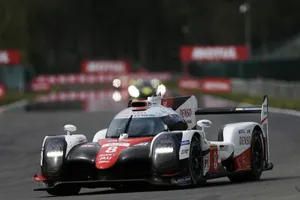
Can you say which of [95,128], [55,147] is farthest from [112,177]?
[95,128]

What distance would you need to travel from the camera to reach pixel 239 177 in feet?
52.6

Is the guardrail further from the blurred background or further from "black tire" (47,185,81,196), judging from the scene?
"black tire" (47,185,81,196)

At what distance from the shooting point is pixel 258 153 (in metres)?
16.3

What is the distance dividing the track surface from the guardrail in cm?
1031

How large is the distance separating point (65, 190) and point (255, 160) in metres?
3.30

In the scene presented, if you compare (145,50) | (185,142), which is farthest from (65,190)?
(145,50)

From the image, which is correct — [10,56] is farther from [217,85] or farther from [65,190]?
[65,190]

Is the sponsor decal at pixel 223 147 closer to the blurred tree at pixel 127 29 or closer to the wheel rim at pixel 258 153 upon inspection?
the wheel rim at pixel 258 153

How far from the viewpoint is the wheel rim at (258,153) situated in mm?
16188

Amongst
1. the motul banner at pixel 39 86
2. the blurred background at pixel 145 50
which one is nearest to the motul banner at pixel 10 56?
the blurred background at pixel 145 50

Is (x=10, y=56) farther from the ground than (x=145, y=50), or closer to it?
farther from the ground

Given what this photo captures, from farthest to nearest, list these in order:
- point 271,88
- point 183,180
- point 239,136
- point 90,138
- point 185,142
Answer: point 271,88 → point 90,138 → point 239,136 → point 185,142 → point 183,180

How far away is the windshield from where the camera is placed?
14758mm

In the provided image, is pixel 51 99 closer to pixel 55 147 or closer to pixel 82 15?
pixel 55 147
